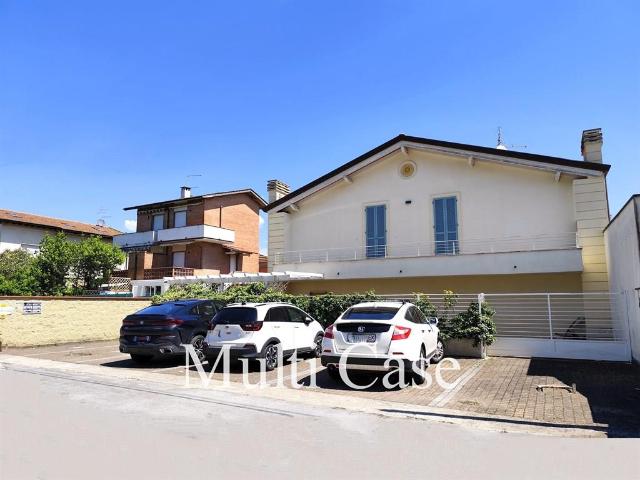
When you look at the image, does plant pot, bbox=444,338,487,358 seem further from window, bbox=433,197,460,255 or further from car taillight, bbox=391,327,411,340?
window, bbox=433,197,460,255

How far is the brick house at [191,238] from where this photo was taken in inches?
1427

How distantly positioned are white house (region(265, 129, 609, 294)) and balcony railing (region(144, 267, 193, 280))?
50.1ft

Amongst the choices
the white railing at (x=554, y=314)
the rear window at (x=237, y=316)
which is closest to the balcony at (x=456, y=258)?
the white railing at (x=554, y=314)

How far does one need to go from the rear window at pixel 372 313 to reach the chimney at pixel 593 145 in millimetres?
12600

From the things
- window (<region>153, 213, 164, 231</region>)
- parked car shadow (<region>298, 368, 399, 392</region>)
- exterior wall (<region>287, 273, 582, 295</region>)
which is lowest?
parked car shadow (<region>298, 368, 399, 392</region>)

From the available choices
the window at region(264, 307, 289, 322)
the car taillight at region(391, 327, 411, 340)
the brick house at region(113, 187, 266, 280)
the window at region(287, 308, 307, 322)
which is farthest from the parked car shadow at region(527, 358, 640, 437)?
the brick house at region(113, 187, 266, 280)

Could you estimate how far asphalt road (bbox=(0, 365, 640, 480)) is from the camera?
4.39 metres

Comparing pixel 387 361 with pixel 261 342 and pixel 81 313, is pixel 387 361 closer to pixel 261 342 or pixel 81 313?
pixel 261 342

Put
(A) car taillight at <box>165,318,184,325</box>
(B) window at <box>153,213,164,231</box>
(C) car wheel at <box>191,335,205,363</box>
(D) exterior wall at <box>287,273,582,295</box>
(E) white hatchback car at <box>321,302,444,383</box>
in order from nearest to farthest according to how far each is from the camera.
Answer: (E) white hatchback car at <box>321,302,444,383</box> → (A) car taillight at <box>165,318,184,325</box> → (C) car wheel at <box>191,335,205,363</box> → (D) exterior wall at <box>287,273,582,295</box> → (B) window at <box>153,213,164,231</box>

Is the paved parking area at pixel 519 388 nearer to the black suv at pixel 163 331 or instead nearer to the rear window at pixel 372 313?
the black suv at pixel 163 331

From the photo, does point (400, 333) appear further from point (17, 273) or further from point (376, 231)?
point (17, 273)

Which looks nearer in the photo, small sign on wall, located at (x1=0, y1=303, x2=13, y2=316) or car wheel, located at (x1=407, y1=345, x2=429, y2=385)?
car wheel, located at (x1=407, y1=345, x2=429, y2=385)

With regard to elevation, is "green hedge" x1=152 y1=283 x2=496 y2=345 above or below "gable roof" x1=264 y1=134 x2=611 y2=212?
below

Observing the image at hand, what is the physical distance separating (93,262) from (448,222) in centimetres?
2595
